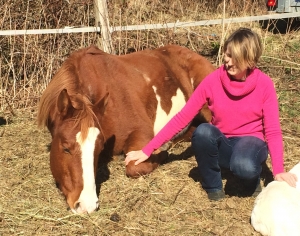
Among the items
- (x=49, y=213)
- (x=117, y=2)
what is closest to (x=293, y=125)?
(x=49, y=213)

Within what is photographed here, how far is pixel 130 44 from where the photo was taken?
6984 millimetres

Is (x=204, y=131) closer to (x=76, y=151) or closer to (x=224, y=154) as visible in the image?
(x=224, y=154)

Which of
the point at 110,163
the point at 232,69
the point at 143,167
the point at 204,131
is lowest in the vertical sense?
the point at 110,163

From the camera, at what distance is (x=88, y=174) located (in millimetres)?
3463

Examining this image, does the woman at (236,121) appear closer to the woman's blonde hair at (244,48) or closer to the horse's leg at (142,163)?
the woman's blonde hair at (244,48)

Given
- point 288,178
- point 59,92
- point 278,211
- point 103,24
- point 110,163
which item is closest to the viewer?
point 278,211

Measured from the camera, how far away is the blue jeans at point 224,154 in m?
3.56

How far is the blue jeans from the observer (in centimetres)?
356

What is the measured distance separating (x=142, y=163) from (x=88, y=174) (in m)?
0.97

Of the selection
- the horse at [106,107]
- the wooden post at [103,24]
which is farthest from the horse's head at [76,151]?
the wooden post at [103,24]

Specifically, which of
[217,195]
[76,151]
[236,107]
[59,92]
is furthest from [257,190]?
[59,92]

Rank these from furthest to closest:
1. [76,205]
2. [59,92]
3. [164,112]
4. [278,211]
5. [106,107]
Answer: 1. [164,112]
2. [106,107]
3. [59,92]
4. [76,205]
5. [278,211]

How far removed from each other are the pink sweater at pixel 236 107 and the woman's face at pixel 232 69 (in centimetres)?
5

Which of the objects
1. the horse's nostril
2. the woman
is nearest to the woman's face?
the woman
